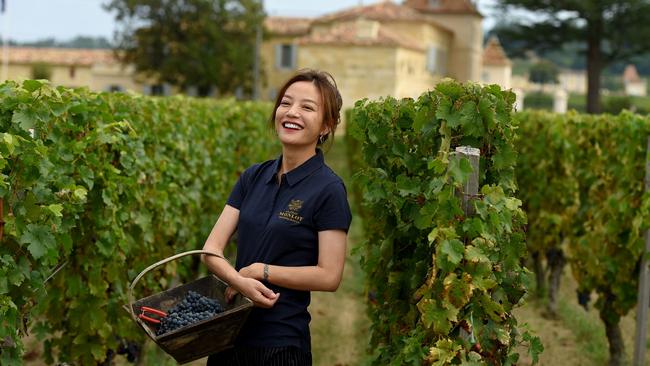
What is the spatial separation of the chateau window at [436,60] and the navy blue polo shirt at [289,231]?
49.8 meters

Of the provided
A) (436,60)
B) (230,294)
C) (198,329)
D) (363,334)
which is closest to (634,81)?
(436,60)

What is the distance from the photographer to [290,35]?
193ft

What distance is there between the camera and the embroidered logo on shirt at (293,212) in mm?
3539

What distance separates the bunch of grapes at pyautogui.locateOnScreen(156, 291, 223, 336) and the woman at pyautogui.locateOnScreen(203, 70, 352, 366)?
10 cm

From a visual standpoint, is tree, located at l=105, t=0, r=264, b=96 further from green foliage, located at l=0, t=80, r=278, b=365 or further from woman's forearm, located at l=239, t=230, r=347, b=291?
woman's forearm, located at l=239, t=230, r=347, b=291

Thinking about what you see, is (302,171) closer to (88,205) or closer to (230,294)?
(230,294)

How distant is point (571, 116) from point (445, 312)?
661 cm

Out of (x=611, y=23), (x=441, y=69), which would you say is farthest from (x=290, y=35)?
(x=611, y=23)

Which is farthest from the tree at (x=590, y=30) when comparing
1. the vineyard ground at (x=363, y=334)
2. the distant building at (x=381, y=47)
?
the vineyard ground at (x=363, y=334)

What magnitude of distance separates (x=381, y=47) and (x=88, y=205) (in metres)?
40.3

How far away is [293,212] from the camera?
355 cm

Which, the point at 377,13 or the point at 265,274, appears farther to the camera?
the point at 377,13

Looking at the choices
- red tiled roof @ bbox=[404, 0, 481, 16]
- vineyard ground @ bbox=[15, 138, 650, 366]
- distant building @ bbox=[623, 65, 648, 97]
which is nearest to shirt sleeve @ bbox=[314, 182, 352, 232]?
vineyard ground @ bbox=[15, 138, 650, 366]

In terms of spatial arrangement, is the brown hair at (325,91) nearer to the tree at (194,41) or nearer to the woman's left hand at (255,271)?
the woman's left hand at (255,271)
